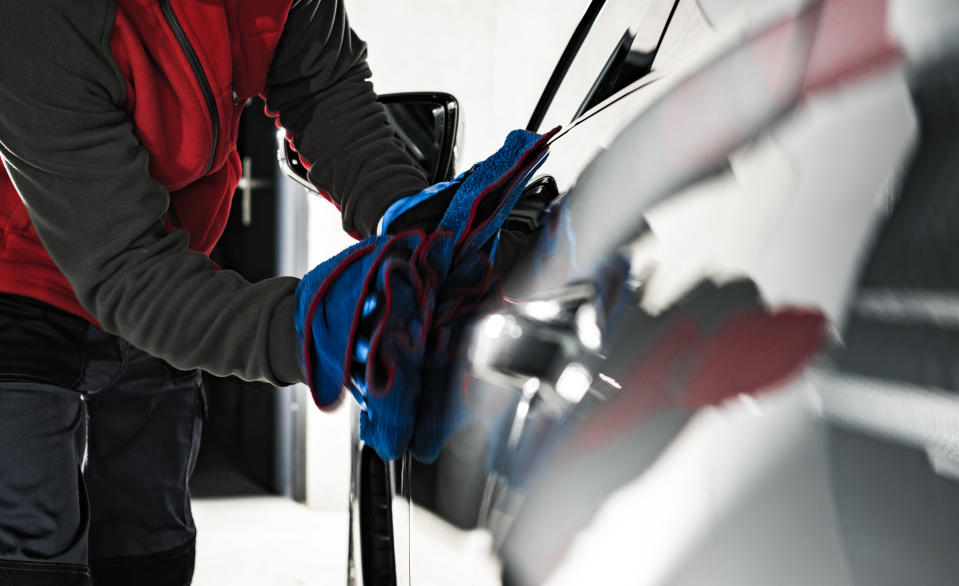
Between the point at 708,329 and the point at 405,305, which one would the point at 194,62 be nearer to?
the point at 405,305

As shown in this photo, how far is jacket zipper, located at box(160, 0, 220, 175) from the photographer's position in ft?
2.41

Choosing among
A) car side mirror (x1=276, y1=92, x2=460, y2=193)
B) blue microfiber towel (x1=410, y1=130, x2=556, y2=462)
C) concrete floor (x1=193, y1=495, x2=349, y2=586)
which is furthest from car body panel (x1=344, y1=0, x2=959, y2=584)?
concrete floor (x1=193, y1=495, x2=349, y2=586)

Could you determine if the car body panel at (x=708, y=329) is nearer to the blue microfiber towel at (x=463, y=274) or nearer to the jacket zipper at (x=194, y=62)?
the blue microfiber towel at (x=463, y=274)

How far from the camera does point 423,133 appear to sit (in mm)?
1104

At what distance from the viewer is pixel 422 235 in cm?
56

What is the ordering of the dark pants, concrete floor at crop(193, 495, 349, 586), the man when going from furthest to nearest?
concrete floor at crop(193, 495, 349, 586)
the dark pants
the man

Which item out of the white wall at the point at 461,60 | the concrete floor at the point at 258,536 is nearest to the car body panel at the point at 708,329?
the concrete floor at the point at 258,536

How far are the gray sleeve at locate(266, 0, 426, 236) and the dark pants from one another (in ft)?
0.99

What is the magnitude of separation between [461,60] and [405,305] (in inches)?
94.3

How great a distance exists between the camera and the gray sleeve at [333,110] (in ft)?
3.03

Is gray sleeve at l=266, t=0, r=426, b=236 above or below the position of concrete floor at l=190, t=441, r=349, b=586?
above

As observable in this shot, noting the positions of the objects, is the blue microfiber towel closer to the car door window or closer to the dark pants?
the car door window

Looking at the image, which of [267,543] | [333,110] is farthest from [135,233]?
[267,543]

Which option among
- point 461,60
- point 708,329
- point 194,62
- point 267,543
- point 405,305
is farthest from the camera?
point 461,60
